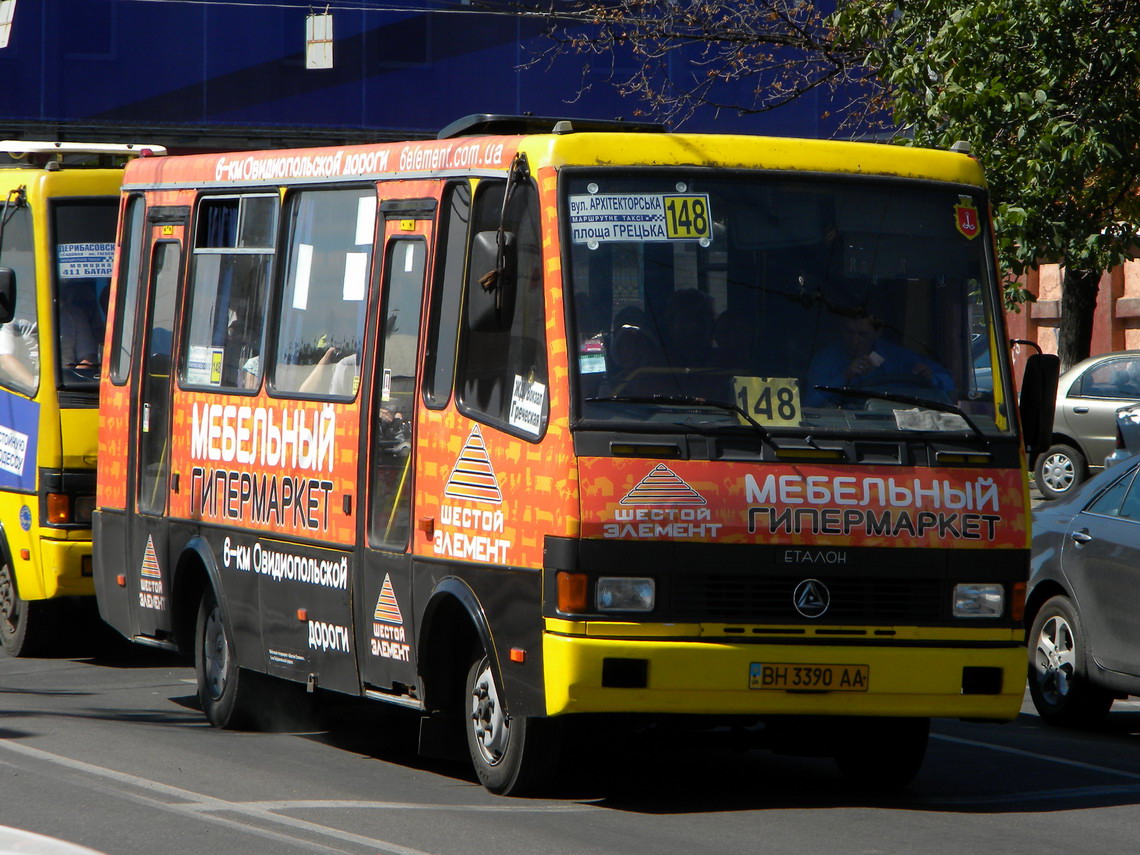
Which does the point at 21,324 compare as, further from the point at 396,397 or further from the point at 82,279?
the point at 396,397

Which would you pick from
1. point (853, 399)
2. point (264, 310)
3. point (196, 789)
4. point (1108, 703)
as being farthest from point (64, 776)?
point (1108, 703)

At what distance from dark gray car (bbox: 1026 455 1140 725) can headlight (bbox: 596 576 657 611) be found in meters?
3.39

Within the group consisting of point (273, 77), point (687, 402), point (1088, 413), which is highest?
point (273, 77)

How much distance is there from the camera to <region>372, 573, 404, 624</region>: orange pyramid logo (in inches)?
335

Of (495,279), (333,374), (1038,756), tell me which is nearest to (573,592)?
(495,279)

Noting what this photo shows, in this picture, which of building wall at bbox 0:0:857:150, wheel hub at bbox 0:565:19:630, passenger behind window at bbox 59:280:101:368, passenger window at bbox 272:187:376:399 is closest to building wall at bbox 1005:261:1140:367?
building wall at bbox 0:0:857:150

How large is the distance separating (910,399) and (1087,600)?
2.89 metres

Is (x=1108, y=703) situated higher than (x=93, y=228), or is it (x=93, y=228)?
(x=93, y=228)

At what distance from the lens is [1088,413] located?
2288 cm

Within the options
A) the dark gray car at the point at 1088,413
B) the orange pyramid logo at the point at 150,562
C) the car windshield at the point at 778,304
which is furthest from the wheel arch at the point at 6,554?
Answer: the dark gray car at the point at 1088,413

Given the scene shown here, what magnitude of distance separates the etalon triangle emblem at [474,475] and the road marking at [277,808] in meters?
1.21

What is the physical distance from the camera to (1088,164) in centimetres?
1483

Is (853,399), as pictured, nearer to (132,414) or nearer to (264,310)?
(264,310)

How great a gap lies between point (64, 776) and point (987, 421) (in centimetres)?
408
